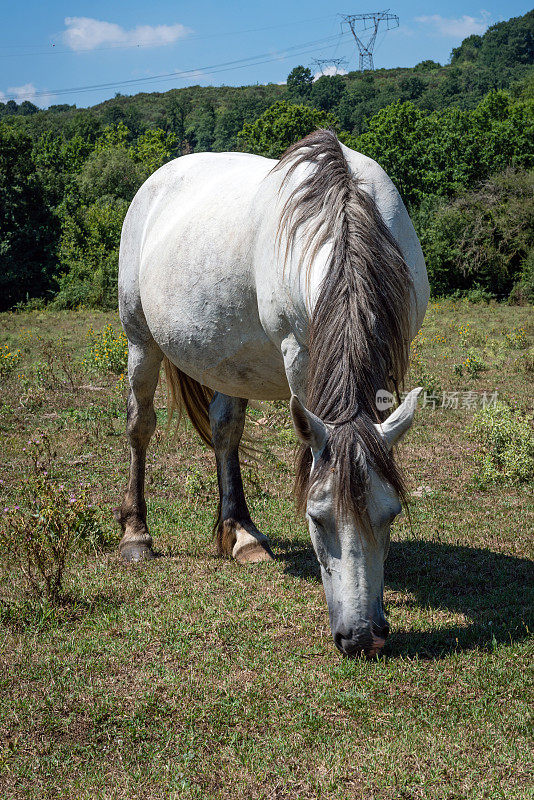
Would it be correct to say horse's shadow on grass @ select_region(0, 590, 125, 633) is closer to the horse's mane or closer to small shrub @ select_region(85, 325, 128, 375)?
the horse's mane

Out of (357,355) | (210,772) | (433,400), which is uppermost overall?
(357,355)

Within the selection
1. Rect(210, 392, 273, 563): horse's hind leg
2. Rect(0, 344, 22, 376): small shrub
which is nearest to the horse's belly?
Rect(210, 392, 273, 563): horse's hind leg

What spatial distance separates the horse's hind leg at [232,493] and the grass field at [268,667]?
166 millimetres

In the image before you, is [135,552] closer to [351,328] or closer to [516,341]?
[351,328]

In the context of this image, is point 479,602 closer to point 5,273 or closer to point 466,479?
point 466,479

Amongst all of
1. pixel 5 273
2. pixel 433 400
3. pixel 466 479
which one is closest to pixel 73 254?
pixel 5 273

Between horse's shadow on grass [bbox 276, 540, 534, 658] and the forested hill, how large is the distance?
5199 cm

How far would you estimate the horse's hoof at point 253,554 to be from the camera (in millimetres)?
4871

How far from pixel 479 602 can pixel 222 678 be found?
155cm

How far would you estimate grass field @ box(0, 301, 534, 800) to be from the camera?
2.62m

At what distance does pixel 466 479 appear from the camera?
21.2ft

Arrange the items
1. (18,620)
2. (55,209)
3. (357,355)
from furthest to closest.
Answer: (55,209) → (18,620) → (357,355)

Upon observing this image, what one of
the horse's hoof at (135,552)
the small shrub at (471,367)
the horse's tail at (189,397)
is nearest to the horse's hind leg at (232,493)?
the horse's tail at (189,397)

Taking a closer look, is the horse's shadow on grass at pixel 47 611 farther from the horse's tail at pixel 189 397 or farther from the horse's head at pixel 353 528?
the horse's tail at pixel 189 397
